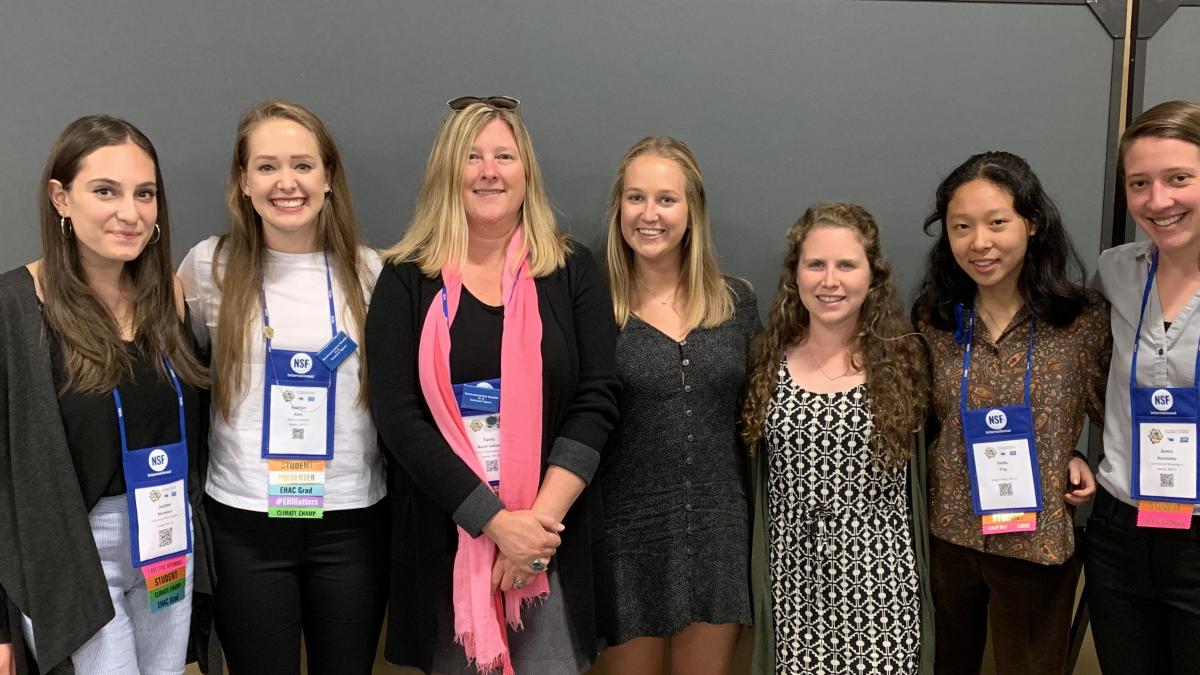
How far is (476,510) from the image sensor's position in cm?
180

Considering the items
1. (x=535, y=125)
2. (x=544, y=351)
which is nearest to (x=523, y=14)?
(x=535, y=125)

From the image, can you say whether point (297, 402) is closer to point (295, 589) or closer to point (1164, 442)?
point (295, 589)

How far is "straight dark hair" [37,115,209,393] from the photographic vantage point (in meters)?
1.72

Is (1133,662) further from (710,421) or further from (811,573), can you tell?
(710,421)

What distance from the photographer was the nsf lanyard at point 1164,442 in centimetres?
183

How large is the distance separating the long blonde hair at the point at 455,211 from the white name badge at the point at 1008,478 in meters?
1.18

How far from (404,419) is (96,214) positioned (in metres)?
0.79

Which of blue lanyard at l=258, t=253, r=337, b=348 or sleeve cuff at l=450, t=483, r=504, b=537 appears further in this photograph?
blue lanyard at l=258, t=253, r=337, b=348

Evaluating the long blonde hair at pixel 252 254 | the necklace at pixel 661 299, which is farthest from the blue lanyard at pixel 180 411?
the necklace at pixel 661 299

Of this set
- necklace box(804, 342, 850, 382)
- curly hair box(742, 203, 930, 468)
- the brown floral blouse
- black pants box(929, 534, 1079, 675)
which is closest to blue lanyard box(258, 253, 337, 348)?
curly hair box(742, 203, 930, 468)

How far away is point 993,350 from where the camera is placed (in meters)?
2.05

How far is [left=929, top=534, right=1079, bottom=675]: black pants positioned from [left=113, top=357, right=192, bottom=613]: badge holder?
1864 mm

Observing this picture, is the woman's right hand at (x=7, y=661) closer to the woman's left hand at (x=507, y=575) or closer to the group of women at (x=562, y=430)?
the group of women at (x=562, y=430)

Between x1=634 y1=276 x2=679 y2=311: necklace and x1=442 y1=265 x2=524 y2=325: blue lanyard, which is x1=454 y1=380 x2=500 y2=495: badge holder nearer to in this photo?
x1=442 y1=265 x2=524 y2=325: blue lanyard
